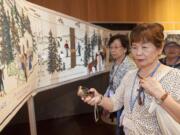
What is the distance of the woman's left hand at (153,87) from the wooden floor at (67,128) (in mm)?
2978

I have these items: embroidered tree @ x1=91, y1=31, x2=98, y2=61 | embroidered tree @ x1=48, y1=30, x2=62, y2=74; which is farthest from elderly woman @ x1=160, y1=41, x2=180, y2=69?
embroidered tree @ x1=48, y1=30, x2=62, y2=74

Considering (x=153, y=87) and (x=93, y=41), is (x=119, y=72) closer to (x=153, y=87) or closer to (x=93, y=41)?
(x=93, y=41)

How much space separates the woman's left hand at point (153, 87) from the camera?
1.35m

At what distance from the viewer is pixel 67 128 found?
4555mm

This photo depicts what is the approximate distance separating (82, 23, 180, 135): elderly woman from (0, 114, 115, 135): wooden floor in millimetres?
2805

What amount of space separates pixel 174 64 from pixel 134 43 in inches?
69.5

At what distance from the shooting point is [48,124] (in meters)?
4.80

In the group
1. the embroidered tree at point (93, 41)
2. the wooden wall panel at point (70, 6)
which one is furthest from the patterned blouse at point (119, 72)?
the wooden wall panel at point (70, 6)

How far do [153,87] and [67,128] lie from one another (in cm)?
337

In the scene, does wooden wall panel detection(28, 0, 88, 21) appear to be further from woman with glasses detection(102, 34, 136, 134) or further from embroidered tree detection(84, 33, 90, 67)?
woman with glasses detection(102, 34, 136, 134)

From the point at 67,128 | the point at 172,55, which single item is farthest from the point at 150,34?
the point at 67,128

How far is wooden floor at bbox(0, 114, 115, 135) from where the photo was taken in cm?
434

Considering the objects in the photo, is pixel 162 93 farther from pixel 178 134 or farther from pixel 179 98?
pixel 178 134

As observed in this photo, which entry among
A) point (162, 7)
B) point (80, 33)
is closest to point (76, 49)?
→ point (80, 33)
